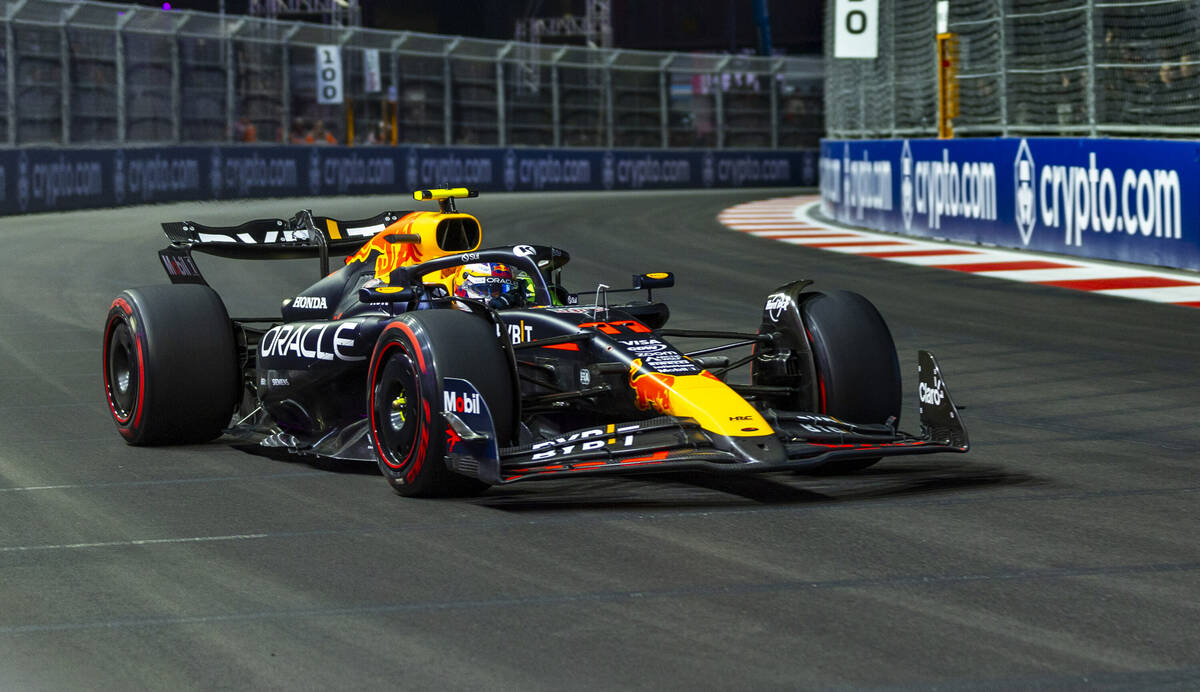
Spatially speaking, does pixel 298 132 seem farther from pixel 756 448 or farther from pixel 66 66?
pixel 756 448

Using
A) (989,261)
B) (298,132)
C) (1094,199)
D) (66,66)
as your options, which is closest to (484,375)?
(1094,199)

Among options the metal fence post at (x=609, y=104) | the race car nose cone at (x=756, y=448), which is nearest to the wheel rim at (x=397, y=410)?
the race car nose cone at (x=756, y=448)

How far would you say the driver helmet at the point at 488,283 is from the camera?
725cm

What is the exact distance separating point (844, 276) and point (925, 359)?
9.56 m

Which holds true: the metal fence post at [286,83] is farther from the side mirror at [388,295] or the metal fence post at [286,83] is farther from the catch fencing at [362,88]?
the side mirror at [388,295]

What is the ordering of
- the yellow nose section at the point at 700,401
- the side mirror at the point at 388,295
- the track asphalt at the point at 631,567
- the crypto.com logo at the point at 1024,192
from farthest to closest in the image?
the crypto.com logo at the point at 1024,192
the side mirror at the point at 388,295
the yellow nose section at the point at 700,401
the track asphalt at the point at 631,567

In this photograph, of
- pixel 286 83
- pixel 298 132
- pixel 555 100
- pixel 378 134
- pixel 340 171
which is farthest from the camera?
pixel 555 100

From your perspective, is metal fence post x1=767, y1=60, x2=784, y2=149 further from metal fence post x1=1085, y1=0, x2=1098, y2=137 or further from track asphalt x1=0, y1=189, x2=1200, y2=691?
track asphalt x1=0, y1=189, x2=1200, y2=691

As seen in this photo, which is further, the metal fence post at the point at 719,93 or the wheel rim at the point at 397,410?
the metal fence post at the point at 719,93

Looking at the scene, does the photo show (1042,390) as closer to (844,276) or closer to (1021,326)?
(1021,326)

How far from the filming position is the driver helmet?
23.8 ft

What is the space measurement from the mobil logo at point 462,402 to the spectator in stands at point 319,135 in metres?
30.6

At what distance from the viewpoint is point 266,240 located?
883 cm

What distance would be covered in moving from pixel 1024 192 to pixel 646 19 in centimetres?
5391
